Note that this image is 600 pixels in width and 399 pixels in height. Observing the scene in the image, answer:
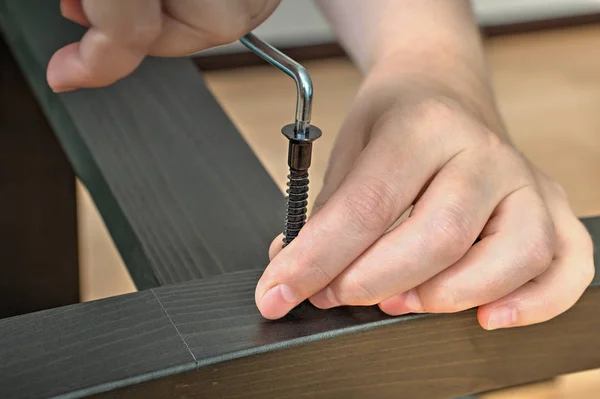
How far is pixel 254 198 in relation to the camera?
556 mm

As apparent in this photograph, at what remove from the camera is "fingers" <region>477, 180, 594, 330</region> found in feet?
1.38

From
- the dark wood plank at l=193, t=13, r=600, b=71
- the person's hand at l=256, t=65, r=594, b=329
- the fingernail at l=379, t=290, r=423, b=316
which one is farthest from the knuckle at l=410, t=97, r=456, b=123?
the dark wood plank at l=193, t=13, r=600, b=71

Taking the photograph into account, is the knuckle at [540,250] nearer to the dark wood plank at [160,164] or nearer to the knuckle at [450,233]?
the knuckle at [450,233]

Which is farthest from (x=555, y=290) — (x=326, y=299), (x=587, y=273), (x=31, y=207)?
(x=31, y=207)

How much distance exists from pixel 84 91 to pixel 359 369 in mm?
352

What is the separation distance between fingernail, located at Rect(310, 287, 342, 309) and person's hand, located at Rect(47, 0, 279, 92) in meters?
0.13

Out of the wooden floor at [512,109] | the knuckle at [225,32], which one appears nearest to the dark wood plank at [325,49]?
the wooden floor at [512,109]

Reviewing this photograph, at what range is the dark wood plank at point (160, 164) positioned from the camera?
509 millimetres

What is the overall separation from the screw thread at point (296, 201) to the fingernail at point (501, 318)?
110mm

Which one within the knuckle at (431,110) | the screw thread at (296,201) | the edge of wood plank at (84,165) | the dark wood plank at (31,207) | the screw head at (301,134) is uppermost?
the screw head at (301,134)

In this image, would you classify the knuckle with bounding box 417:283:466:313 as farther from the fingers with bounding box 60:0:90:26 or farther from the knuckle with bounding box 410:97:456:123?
the fingers with bounding box 60:0:90:26

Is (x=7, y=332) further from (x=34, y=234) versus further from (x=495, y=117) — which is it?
(x=34, y=234)

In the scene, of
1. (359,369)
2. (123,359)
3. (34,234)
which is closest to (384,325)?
(359,369)

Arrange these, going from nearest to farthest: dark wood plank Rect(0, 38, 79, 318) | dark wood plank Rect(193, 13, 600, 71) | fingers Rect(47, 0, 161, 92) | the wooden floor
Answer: fingers Rect(47, 0, 161, 92), dark wood plank Rect(0, 38, 79, 318), the wooden floor, dark wood plank Rect(193, 13, 600, 71)
